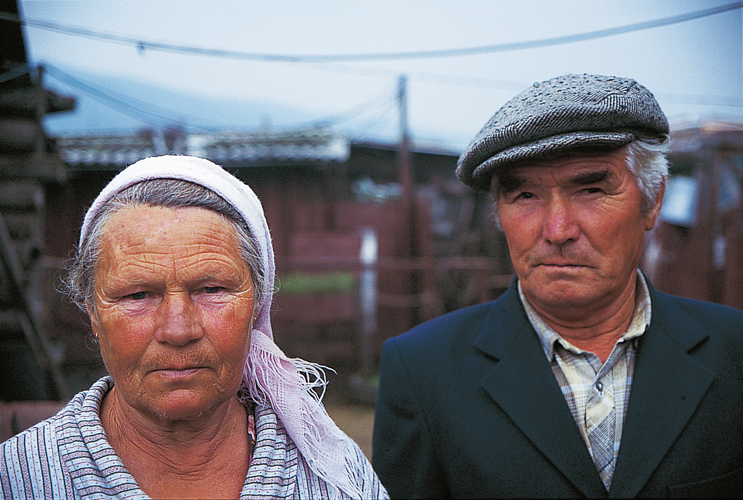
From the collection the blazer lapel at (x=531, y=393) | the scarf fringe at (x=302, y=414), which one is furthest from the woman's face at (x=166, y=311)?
the blazer lapel at (x=531, y=393)

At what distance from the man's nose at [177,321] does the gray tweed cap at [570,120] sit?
41.3 inches

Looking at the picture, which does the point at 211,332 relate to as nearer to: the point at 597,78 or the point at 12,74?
the point at 597,78

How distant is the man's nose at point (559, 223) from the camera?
159 cm

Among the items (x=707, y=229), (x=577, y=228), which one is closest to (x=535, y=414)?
(x=577, y=228)

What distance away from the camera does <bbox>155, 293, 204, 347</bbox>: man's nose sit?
1122mm

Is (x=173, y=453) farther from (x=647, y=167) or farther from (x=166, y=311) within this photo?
(x=647, y=167)

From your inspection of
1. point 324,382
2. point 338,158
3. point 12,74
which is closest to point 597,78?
point 324,382

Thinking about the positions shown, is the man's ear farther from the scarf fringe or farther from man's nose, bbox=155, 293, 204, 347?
man's nose, bbox=155, 293, 204, 347

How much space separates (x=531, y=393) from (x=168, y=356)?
3.63 feet

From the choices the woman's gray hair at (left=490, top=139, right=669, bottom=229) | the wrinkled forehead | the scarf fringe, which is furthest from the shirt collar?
the scarf fringe

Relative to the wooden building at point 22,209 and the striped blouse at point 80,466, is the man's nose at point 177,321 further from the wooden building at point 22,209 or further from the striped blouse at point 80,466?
the wooden building at point 22,209

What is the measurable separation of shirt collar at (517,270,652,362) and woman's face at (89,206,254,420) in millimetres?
1052

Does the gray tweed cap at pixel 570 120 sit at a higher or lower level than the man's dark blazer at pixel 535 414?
higher

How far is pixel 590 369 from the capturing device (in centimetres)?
169
